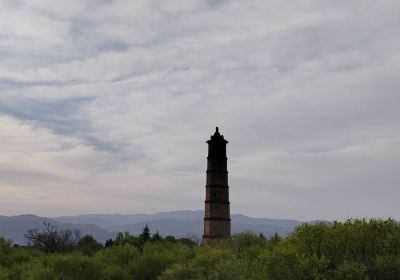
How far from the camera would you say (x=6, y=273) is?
150 feet

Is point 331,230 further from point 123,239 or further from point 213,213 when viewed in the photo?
point 123,239

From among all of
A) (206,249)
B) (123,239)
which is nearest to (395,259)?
(206,249)

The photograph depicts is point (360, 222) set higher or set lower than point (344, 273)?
higher

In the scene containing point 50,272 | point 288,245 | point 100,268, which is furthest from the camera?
point 100,268

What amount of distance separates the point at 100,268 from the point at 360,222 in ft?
95.3

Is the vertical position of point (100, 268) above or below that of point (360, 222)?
below

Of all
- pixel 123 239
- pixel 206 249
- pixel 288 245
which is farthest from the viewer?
pixel 123 239

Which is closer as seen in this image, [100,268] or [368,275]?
[368,275]

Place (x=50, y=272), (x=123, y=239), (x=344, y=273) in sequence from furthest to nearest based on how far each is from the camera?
(x=123, y=239), (x=50, y=272), (x=344, y=273)

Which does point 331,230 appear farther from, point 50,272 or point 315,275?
point 50,272

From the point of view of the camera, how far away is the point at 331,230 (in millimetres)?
34000

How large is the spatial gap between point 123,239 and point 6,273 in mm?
36418

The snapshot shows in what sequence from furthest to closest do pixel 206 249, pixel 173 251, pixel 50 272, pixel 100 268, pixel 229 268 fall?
pixel 173 251 < pixel 206 249 < pixel 100 268 < pixel 50 272 < pixel 229 268

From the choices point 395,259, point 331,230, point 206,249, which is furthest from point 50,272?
point 395,259
